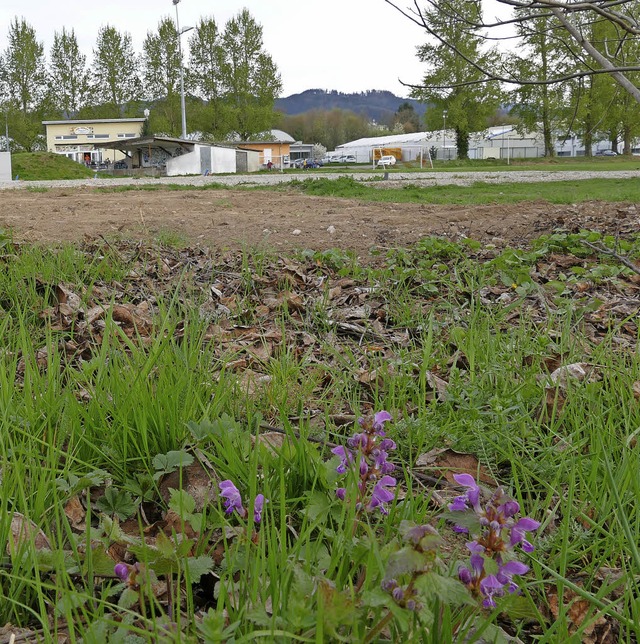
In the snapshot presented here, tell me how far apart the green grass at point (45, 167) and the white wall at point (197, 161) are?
4.76 m

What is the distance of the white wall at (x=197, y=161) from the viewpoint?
1512 inches

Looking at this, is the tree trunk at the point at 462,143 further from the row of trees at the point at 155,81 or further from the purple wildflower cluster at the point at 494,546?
the purple wildflower cluster at the point at 494,546

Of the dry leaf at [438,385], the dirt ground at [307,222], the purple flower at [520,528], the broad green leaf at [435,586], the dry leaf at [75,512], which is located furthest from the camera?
→ the dirt ground at [307,222]

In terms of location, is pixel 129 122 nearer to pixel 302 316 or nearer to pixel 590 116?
pixel 590 116

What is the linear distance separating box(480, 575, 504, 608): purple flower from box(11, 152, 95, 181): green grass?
3465cm

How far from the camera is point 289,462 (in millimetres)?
1388

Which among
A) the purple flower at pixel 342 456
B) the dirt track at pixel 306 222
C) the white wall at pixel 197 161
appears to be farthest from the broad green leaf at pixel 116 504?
the white wall at pixel 197 161

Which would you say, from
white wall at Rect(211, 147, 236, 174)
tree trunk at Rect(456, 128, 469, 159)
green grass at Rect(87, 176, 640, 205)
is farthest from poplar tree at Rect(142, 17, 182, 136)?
green grass at Rect(87, 176, 640, 205)

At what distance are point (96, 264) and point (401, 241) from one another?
7.83 ft

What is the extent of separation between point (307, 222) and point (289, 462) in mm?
5104

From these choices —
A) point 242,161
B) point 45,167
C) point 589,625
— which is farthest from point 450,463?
point 242,161

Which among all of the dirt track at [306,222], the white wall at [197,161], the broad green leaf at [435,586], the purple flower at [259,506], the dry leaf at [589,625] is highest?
the white wall at [197,161]

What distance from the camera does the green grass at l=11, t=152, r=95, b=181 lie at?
32.9 m

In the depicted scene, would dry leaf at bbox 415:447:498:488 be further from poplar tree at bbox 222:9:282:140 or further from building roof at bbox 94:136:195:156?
poplar tree at bbox 222:9:282:140
